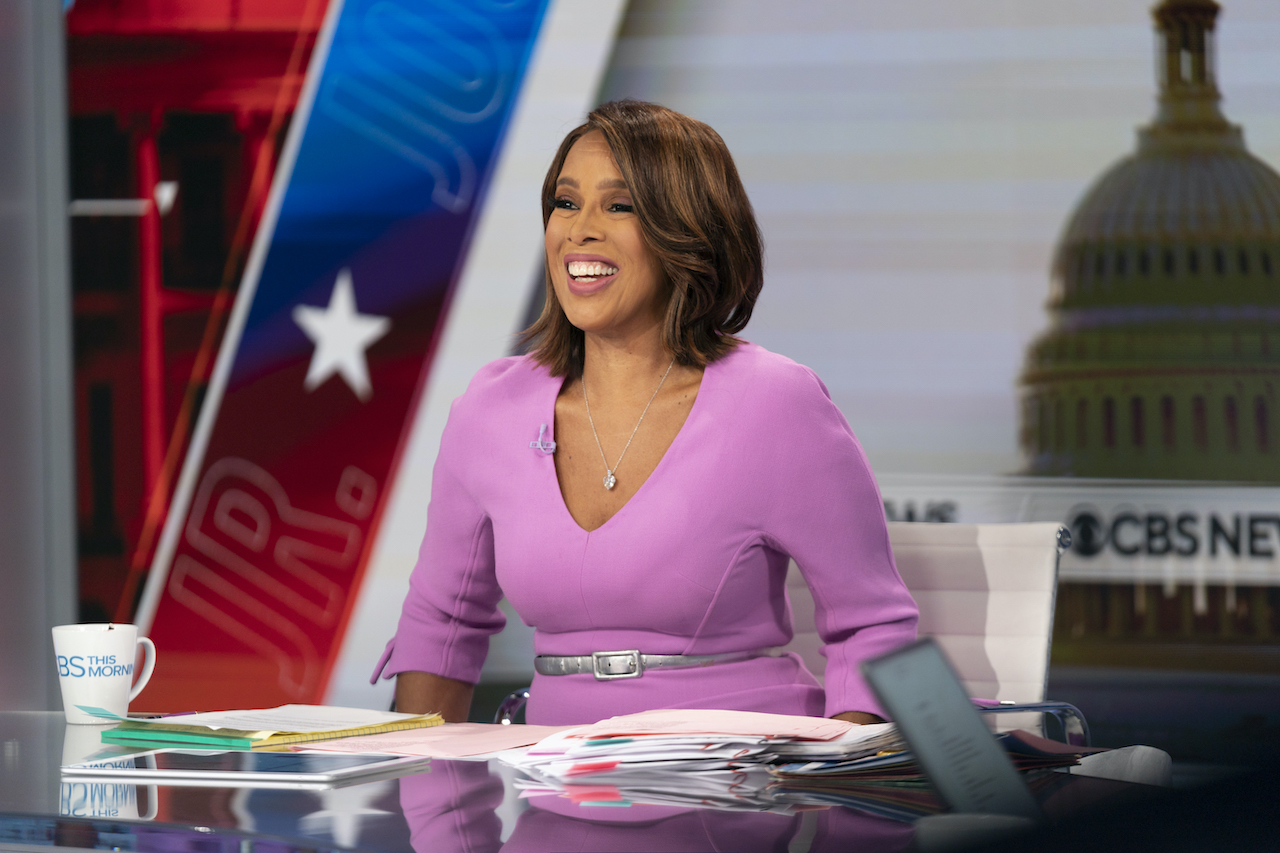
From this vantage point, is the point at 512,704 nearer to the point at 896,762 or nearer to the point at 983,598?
the point at 983,598

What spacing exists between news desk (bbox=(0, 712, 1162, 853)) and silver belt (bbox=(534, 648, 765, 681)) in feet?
1.60

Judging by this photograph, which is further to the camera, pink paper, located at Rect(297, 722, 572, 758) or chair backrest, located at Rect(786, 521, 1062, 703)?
chair backrest, located at Rect(786, 521, 1062, 703)

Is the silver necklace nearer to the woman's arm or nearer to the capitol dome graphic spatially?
the woman's arm

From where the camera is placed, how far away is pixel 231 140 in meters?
3.91

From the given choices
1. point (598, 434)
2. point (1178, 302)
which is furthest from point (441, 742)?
point (1178, 302)

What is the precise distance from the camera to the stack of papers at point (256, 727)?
1.13 meters

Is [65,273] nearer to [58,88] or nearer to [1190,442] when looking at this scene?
[58,88]

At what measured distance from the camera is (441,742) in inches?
45.7

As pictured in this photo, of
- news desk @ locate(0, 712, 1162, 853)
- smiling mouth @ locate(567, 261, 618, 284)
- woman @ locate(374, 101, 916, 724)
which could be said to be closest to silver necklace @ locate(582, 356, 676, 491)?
woman @ locate(374, 101, 916, 724)

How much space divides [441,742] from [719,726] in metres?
0.27

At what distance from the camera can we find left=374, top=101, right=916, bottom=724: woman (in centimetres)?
148

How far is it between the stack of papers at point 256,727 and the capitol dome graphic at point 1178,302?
2.64m

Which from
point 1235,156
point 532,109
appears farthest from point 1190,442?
point 532,109

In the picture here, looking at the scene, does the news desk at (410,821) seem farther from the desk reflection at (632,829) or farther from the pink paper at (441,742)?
the pink paper at (441,742)
